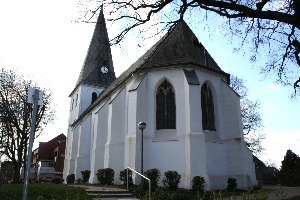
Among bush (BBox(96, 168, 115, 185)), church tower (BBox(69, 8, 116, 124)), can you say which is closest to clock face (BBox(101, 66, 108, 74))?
church tower (BBox(69, 8, 116, 124))

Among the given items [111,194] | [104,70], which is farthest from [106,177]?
[104,70]

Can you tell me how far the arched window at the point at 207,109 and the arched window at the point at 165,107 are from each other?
1.99 metres

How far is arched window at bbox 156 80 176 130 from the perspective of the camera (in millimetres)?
18484

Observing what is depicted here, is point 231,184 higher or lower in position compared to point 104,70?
lower

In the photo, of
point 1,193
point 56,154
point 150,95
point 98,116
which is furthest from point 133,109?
point 56,154

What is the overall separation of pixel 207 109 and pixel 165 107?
9.22 ft

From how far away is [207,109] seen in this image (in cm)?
1903

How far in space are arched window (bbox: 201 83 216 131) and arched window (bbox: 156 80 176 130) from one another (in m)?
1.99

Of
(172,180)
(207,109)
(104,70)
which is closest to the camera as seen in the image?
(172,180)

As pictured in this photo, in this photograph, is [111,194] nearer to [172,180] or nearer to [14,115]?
[172,180]

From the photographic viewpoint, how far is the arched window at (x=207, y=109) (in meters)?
18.7

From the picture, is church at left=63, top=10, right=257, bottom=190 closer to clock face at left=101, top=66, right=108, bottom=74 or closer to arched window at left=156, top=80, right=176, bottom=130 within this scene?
arched window at left=156, top=80, right=176, bottom=130

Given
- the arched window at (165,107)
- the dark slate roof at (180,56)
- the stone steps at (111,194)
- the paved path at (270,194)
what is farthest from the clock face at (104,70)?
the paved path at (270,194)

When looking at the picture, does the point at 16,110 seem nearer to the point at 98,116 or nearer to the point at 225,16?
the point at 98,116
